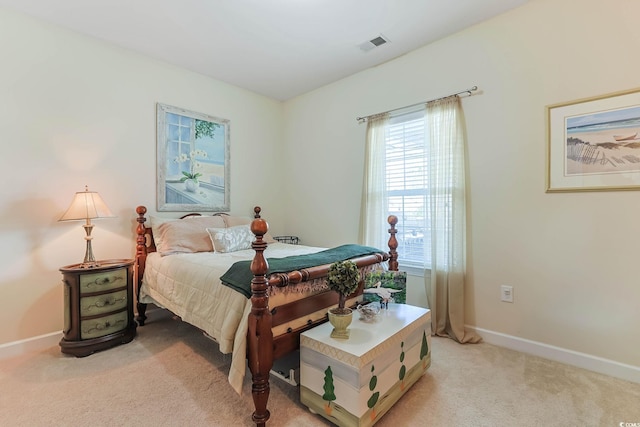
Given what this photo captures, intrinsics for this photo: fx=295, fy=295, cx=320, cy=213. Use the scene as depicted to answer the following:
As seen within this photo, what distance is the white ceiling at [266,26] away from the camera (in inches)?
93.0

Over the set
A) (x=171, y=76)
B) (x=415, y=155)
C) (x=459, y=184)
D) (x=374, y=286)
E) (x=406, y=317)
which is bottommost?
(x=406, y=317)

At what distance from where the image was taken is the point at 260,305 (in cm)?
155

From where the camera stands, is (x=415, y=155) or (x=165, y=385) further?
(x=415, y=155)

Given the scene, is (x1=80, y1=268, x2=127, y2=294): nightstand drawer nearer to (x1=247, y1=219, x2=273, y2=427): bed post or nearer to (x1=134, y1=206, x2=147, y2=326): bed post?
(x1=134, y1=206, x2=147, y2=326): bed post

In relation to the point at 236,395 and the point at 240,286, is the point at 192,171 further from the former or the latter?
the point at 236,395

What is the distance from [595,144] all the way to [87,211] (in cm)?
395

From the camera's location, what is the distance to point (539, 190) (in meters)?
2.35

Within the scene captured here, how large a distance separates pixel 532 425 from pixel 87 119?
4.04 m


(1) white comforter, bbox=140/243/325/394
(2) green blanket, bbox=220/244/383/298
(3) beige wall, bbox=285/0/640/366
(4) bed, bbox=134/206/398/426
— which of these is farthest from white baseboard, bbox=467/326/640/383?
(1) white comforter, bbox=140/243/325/394

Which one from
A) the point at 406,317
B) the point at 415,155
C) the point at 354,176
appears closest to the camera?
the point at 406,317

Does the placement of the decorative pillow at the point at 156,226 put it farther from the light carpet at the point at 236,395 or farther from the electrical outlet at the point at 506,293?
the electrical outlet at the point at 506,293

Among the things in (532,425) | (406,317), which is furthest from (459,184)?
(532,425)

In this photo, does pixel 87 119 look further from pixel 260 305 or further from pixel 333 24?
pixel 260 305

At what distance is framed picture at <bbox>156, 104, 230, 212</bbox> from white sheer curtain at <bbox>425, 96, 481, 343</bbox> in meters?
2.47
